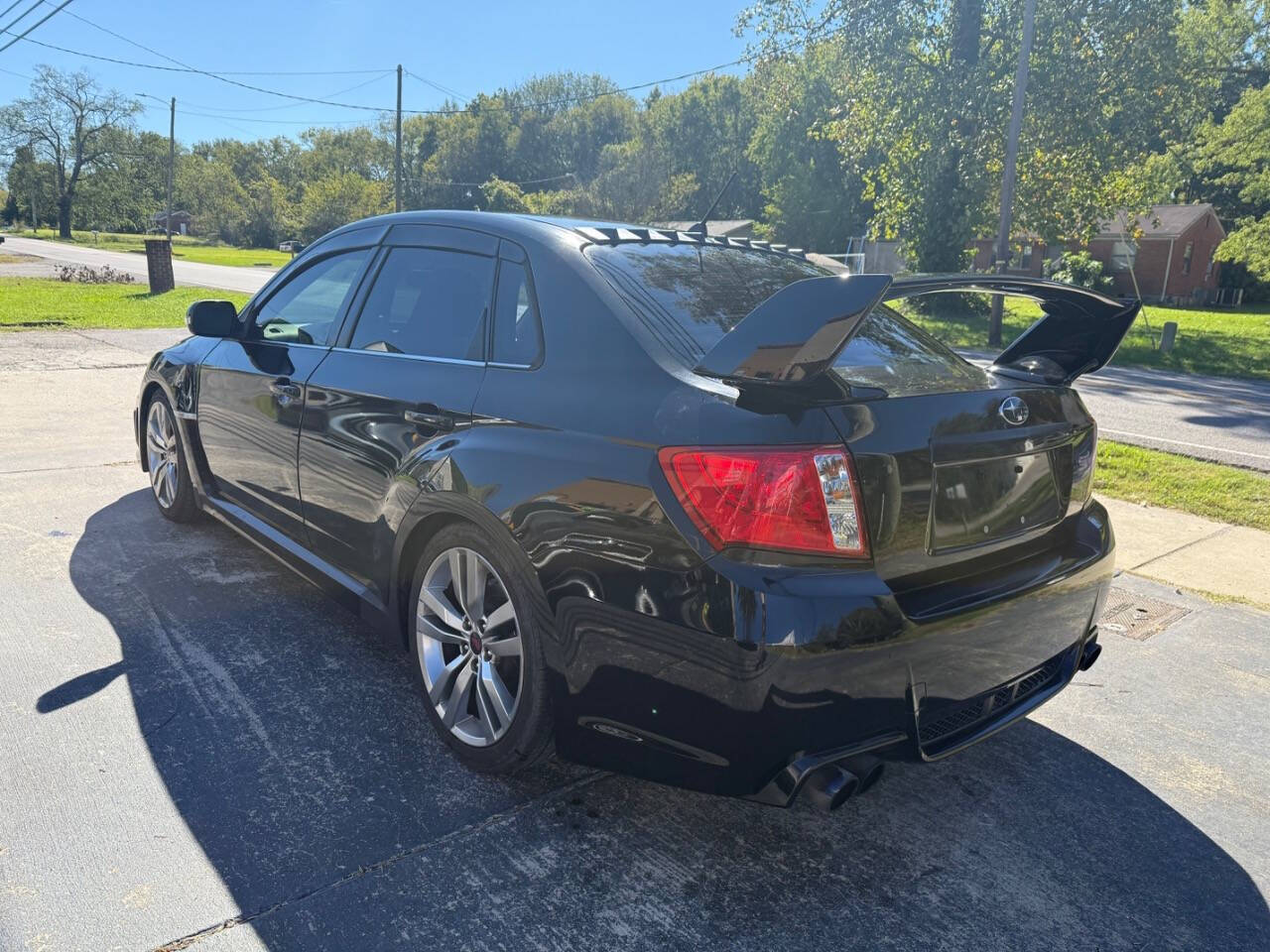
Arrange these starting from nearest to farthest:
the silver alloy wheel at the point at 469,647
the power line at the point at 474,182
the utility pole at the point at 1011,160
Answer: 1. the silver alloy wheel at the point at 469,647
2. the utility pole at the point at 1011,160
3. the power line at the point at 474,182

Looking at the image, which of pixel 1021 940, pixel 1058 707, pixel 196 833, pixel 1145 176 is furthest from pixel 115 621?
pixel 1145 176

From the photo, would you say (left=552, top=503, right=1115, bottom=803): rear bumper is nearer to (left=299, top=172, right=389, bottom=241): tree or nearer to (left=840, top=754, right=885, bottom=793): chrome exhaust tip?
(left=840, top=754, right=885, bottom=793): chrome exhaust tip

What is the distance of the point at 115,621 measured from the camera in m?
3.82

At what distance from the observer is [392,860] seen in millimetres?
2414

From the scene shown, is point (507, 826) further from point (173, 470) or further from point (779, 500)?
point (173, 470)

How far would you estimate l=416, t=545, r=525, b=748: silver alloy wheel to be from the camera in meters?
2.68

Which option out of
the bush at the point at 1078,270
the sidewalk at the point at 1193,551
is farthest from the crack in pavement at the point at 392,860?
the bush at the point at 1078,270

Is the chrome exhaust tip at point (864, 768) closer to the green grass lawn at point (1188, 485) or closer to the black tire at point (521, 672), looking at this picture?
the black tire at point (521, 672)

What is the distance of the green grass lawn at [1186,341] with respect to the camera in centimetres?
1588

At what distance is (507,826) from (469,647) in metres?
0.53

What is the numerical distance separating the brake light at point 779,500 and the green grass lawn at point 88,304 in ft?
48.9

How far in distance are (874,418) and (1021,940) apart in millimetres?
1304

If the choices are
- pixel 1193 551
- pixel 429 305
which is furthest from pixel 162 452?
pixel 1193 551

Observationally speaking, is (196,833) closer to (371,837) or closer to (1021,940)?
(371,837)
